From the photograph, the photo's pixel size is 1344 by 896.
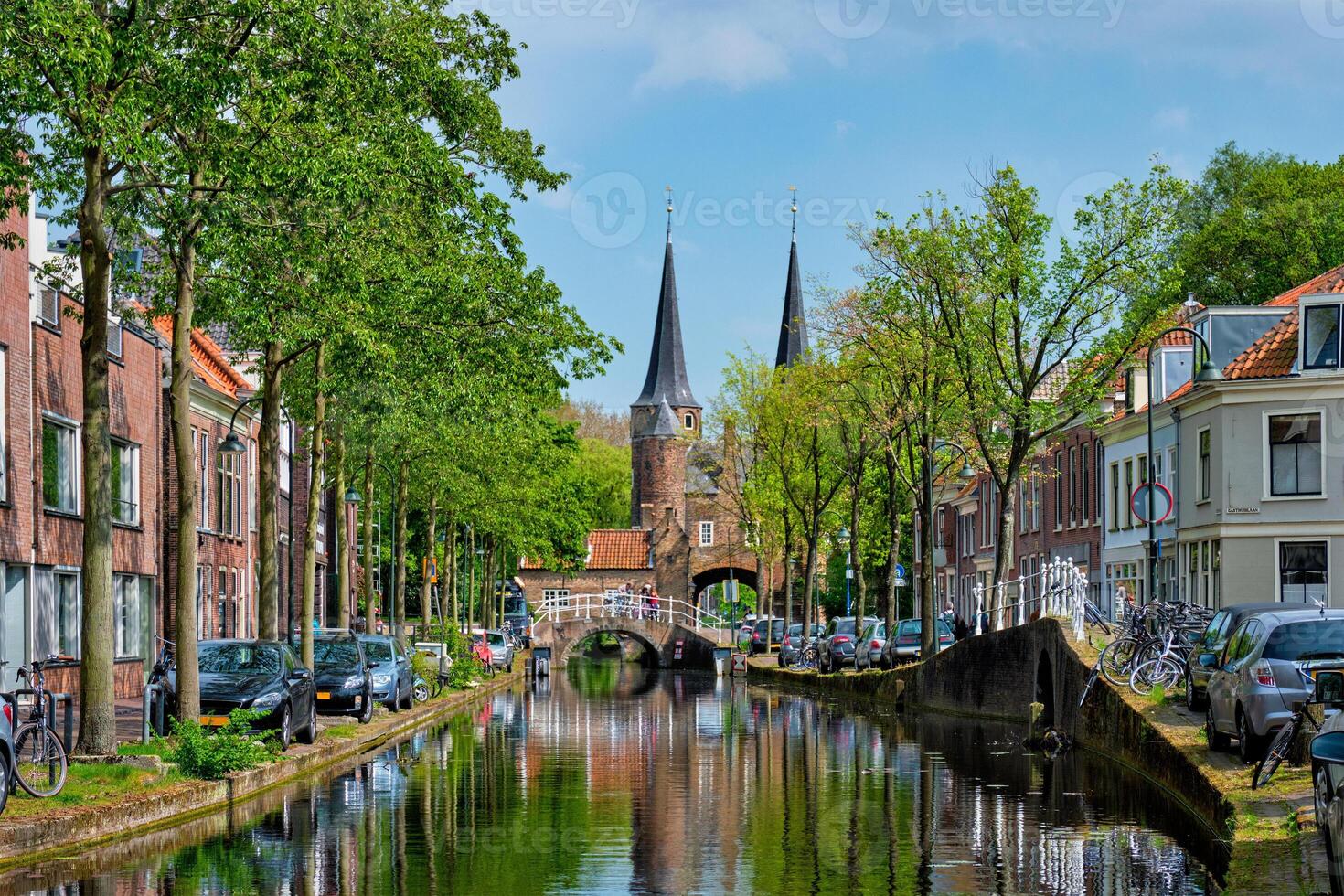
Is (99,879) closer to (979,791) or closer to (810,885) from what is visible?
(810,885)

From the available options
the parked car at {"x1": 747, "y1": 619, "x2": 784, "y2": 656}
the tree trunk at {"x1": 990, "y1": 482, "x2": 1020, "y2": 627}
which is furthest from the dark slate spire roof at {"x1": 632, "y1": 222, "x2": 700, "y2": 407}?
the tree trunk at {"x1": 990, "y1": 482, "x2": 1020, "y2": 627}

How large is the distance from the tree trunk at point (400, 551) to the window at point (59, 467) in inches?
487

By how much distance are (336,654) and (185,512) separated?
40.2ft

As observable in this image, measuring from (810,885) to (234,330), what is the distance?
47.2ft

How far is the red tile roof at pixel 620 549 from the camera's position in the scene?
121688mm

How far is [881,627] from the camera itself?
174 feet

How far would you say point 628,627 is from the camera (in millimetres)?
97438

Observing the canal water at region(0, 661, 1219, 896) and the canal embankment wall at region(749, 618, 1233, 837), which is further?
the canal embankment wall at region(749, 618, 1233, 837)

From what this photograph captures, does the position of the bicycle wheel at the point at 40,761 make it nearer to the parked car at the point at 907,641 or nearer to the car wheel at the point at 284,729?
the car wheel at the point at 284,729

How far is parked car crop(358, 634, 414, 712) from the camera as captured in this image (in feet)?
114

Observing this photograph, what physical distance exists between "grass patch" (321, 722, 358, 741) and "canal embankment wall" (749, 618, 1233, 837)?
1080 cm

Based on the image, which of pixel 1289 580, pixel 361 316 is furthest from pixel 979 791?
pixel 1289 580

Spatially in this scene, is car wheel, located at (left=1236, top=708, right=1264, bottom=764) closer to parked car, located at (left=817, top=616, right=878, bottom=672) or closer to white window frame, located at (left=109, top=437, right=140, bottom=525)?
white window frame, located at (left=109, top=437, right=140, bottom=525)

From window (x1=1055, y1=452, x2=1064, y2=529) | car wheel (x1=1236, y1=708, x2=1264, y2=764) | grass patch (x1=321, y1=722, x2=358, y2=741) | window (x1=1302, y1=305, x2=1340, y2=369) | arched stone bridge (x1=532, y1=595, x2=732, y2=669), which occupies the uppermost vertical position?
window (x1=1302, y1=305, x2=1340, y2=369)
